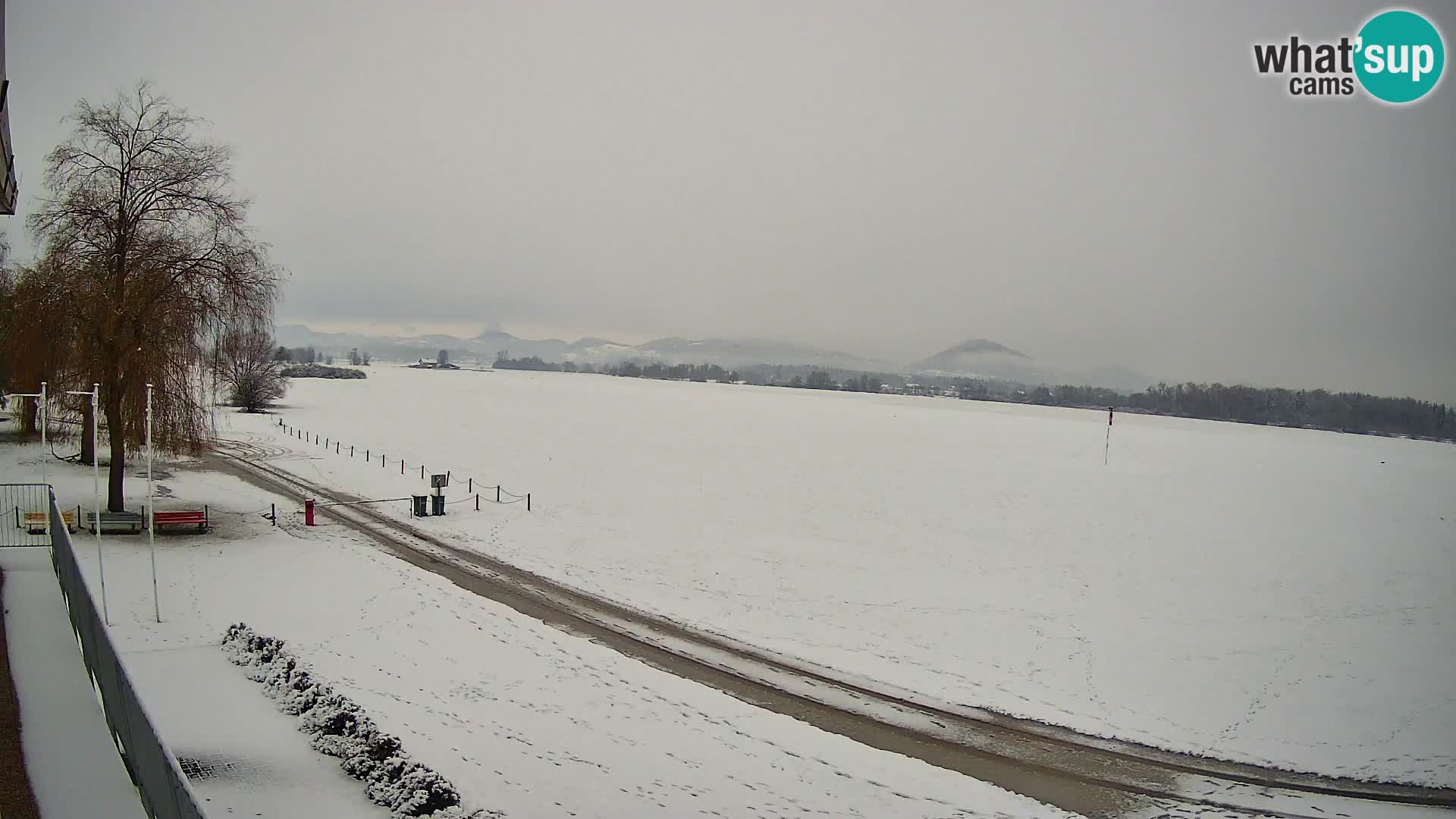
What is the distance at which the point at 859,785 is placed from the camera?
1057cm

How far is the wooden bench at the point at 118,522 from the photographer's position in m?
22.7

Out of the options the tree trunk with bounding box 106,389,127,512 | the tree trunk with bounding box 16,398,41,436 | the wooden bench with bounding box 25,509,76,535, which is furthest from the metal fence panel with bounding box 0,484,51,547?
the tree trunk with bounding box 16,398,41,436

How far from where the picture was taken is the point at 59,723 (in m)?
9.21

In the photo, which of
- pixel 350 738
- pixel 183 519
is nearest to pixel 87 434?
pixel 183 519

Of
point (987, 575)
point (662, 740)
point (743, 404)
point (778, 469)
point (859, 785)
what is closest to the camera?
point (859, 785)

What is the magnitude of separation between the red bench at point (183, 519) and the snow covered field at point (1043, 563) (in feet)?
24.5

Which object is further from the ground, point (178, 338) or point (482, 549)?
point (178, 338)

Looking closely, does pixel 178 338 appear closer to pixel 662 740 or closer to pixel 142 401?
pixel 142 401

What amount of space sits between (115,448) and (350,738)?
765 inches

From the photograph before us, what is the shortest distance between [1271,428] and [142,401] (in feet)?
370

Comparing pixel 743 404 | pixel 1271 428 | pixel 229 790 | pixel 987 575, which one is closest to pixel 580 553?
pixel 987 575

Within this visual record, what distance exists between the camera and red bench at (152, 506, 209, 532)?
22766 mm

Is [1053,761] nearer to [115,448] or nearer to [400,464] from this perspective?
[115,448]

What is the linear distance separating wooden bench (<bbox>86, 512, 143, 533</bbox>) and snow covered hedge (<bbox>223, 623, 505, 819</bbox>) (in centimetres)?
1272
